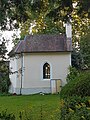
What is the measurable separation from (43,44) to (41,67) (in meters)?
2.36

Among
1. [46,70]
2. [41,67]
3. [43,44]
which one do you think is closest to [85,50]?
[43,44]

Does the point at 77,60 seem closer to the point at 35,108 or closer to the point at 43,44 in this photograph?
the point at 43,44

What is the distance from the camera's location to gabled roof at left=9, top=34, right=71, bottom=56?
34250 mm

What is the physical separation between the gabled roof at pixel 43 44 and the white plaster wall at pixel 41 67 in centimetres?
49

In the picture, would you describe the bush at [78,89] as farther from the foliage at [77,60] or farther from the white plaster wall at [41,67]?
the foliage at [77,60]

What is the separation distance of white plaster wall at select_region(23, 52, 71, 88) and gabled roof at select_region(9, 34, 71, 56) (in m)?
0.49

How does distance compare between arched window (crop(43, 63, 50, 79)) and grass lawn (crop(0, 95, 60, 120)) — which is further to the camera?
arched window (crop(43, 63, 50, 79))

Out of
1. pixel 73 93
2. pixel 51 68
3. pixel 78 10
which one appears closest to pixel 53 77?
pixel 51 68

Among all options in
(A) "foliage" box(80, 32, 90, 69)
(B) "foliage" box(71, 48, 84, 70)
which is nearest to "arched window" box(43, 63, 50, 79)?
(B) "foliage" box(71, 48, 84, 70)

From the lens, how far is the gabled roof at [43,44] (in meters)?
34.2

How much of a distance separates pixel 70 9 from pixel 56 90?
25030 mm

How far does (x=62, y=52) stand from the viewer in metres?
34.2

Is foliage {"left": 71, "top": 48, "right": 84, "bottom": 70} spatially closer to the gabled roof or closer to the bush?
the gabled roof

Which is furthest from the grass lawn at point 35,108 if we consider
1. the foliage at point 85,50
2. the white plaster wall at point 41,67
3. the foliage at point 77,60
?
the foliage at point 85,50
